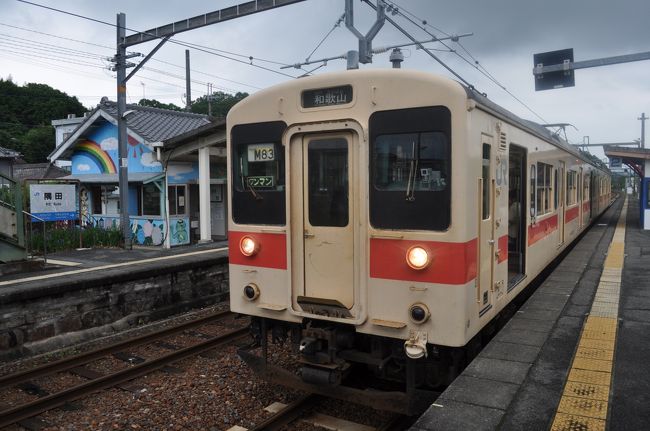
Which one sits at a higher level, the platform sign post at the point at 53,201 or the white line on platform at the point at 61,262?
the platform sign post at the point at 53,201

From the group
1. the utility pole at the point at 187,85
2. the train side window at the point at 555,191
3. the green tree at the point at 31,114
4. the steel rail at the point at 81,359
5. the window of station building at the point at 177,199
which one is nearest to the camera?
the steel rail at the point at 81,359

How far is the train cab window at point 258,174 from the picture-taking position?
4.86 metres

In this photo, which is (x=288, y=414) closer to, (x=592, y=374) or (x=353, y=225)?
(x=353, y=225)

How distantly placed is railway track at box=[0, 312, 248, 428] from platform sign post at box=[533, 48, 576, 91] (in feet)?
27.3

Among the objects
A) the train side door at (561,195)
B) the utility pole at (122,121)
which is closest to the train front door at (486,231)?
the train side door at (561,195)

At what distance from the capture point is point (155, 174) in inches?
613

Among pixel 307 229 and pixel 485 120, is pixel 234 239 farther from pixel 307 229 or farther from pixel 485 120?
pixel 485 120

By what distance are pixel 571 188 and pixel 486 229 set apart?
776 centimetres

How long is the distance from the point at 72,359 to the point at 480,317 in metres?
5.23

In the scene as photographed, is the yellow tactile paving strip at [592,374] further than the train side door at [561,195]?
No

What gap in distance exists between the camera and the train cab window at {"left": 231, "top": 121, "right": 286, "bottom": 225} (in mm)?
4855

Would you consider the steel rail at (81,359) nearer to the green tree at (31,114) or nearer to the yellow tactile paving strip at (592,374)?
the yellow tactile paving strip at (592,374)

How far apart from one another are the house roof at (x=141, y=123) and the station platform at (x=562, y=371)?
1252 centimetres

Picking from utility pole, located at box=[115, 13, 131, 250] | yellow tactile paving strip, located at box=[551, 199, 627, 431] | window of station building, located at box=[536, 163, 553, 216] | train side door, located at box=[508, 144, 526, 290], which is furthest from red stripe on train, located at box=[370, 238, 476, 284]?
utility pole, located at box=[115, 13, 131, 250]
